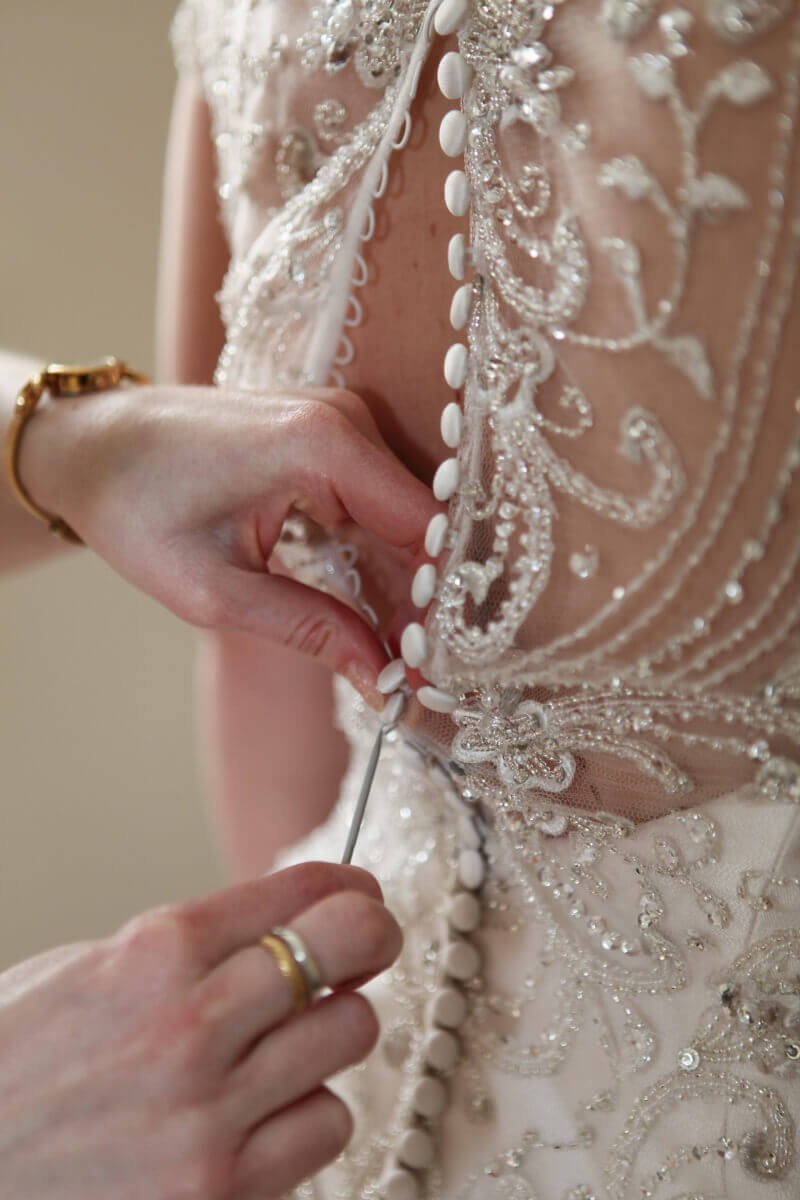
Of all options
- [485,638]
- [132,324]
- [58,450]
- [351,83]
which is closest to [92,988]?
[485,638]

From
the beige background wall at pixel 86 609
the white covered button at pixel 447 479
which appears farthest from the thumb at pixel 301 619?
the beige background wall at pixel 86 609

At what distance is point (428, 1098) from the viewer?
57 centimetres

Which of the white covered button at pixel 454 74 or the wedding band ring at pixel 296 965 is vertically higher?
the white covered button at pixel 454 74

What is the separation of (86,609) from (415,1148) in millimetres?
1239

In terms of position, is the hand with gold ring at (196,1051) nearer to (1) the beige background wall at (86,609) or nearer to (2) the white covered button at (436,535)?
(2) the white covered button at (436,535)

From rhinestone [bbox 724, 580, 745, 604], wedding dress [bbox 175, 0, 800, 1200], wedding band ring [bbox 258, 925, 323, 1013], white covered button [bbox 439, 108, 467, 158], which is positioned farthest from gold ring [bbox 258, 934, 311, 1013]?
white covered button [bbox 439, 108, 467, 158]

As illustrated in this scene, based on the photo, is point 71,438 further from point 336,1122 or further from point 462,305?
point 336,1122

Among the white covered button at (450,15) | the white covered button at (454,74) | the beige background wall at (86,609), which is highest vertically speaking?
the white covered button at (450,15)

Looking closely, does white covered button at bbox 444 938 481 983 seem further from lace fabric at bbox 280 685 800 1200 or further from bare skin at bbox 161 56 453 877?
bare skin at bbox 161 56 453 877

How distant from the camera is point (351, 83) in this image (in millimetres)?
541

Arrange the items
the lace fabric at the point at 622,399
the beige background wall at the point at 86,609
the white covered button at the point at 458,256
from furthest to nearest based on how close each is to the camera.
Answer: the beige background wall at the point at 86,609, the white covered button at the point at 458,256, the lace fabric at the point at 622,399

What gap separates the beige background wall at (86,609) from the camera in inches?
57.0

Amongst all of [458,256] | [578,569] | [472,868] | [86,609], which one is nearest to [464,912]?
[472,868]

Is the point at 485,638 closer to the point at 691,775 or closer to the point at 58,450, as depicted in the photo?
the point at 691,775
